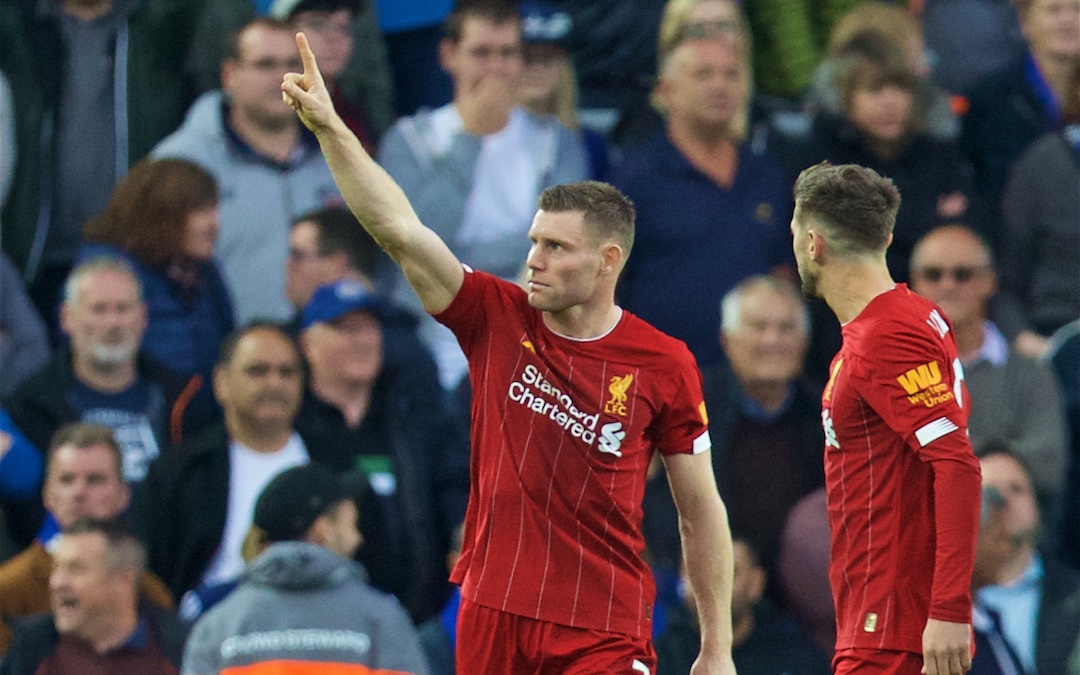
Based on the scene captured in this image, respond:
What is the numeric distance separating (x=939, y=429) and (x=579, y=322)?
1120 mm

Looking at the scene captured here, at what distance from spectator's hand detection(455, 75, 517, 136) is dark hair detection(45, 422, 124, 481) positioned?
2411 mm

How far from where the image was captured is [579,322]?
5.99m

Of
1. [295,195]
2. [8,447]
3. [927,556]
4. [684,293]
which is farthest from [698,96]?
[927,556]

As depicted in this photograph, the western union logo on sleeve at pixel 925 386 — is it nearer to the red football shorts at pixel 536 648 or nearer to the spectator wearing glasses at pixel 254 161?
the red football shorts at pixel 536 648

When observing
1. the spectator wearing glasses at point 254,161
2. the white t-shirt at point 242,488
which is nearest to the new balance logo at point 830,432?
the white t-shirt at point 242,488

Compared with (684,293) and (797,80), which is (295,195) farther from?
(797,80)

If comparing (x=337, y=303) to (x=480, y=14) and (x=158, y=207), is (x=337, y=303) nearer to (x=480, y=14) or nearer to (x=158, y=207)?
(x=158, y=207)

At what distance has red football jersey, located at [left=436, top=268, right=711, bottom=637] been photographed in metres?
5.85

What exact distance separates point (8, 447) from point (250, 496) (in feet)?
3.50

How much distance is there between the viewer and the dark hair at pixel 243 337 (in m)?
9.01

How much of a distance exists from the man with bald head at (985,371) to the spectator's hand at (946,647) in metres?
4.01

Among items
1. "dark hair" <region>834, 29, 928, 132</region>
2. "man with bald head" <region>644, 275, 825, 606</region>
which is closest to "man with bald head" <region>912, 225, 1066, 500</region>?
"man with bald head" <region>644, 275, 825, 606</region>

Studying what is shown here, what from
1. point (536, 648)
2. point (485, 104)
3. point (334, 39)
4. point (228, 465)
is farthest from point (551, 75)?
point (536, 648)

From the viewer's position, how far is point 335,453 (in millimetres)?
9000
